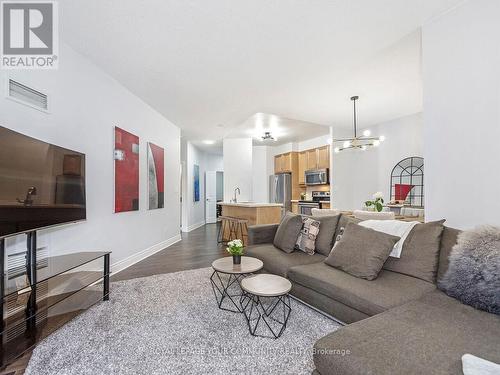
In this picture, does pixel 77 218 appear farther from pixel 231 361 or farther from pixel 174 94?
pixel 174 94

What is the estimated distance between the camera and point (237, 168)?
6855mm

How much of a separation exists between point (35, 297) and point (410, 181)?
6.19 meters

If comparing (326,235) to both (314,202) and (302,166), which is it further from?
(302,166)

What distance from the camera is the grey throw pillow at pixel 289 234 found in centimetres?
287

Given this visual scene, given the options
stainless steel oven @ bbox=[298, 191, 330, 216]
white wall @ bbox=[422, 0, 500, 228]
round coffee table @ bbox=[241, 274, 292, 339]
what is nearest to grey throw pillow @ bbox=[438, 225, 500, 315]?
white wall @ bbox=[422, 0, 500, 228]

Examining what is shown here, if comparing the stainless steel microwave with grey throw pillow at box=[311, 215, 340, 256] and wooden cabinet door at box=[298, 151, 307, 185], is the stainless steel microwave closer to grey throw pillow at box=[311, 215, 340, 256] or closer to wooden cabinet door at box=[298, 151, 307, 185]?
wooden cabinet door at box=[298, 151, 307, 185]

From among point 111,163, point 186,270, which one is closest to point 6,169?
point 111,163

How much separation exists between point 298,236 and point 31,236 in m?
2.63

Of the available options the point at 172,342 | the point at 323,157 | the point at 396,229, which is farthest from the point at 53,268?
the point at 323,157

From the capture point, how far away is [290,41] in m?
2.54

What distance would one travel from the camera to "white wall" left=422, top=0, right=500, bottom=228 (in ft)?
6.22

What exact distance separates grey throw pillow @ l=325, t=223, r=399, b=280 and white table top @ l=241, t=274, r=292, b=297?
1.88 ft

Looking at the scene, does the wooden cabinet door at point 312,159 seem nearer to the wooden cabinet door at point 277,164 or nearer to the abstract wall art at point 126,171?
the wooden cabinet door at point 277,164

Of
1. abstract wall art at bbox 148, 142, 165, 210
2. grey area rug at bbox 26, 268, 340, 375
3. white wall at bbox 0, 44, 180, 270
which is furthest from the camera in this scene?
abstract wall art at bbox 148, 142, 165, 210
